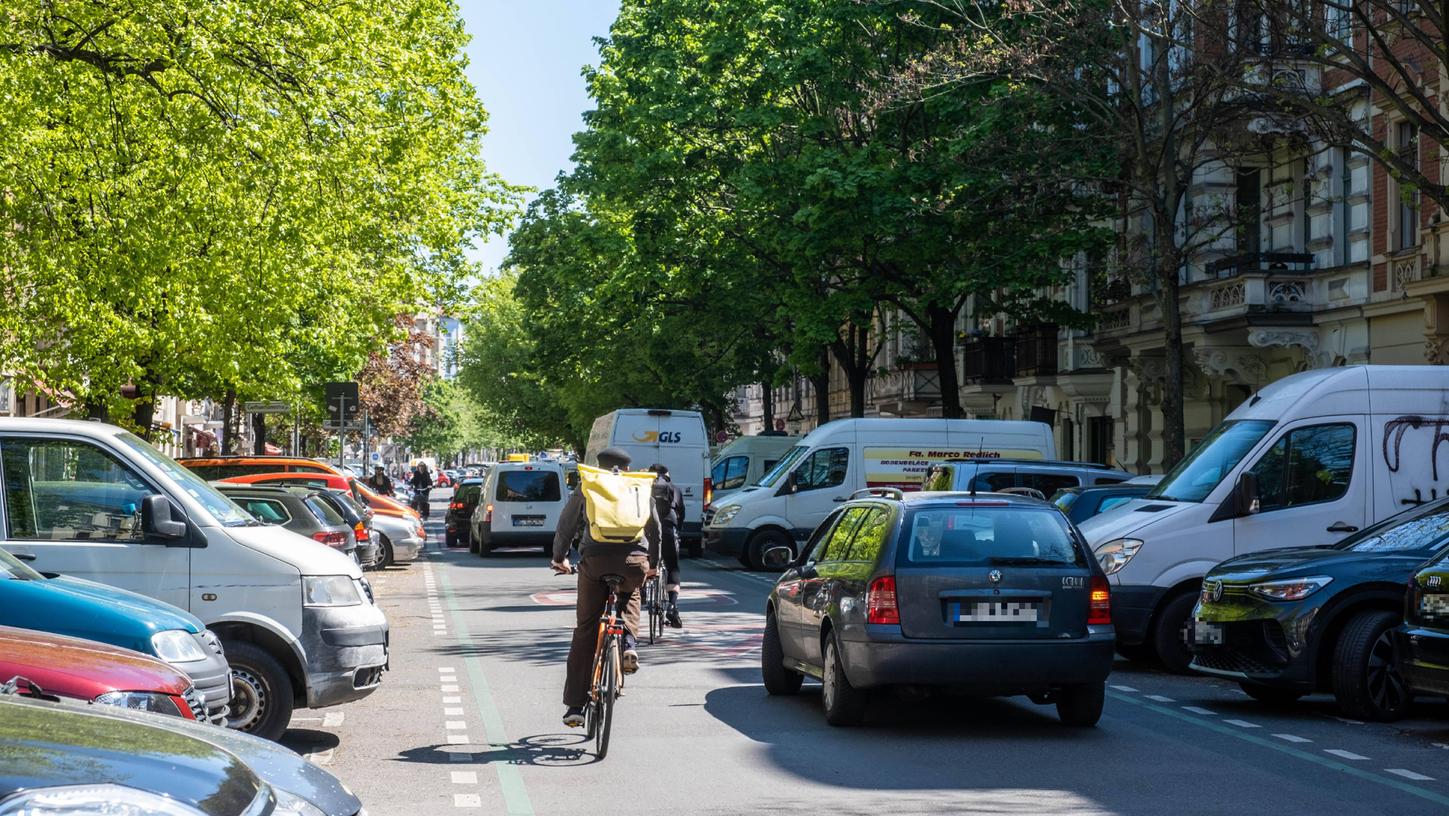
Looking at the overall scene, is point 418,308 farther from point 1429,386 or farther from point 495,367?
point 495,367

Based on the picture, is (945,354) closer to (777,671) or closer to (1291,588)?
(777,671)

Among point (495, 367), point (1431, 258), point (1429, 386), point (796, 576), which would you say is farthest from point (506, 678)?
point (495, 367)

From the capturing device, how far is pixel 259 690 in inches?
435

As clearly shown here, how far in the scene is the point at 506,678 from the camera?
15297 millimetres

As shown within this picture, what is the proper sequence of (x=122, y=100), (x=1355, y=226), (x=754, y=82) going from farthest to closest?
1. (x=754, y=82)
2. (x=1355, y=226)
3. (x=122, y=100)

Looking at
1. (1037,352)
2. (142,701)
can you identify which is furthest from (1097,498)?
(1037,352)

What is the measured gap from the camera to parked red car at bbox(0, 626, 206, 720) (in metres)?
7.06

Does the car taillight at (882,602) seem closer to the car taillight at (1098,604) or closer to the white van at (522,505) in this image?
the car taillight at (1098,604)

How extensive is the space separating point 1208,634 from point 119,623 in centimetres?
804

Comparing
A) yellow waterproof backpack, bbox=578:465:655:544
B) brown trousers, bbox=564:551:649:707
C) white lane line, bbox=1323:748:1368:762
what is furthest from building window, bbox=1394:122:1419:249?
brown trousers, bbox=564:551:649:707

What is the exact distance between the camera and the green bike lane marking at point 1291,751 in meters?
9.88

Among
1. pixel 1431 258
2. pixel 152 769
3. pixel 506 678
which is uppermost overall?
pixel 1431 258

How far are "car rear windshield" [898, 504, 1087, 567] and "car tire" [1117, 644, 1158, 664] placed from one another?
486 cm

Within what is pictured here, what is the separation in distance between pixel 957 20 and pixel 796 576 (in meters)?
21.7
